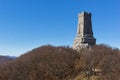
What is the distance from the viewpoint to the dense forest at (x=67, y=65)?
4953 cm

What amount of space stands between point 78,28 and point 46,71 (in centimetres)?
1725

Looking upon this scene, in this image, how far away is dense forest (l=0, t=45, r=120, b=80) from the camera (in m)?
49.5

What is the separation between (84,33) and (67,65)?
12.1 metres

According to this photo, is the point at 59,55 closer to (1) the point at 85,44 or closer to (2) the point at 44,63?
(2) the point at 44,63

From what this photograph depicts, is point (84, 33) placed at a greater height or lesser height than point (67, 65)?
greater

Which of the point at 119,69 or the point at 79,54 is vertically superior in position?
the point at 79,54

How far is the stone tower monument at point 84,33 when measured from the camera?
63.2 m

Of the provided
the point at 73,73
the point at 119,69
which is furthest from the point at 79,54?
the point at 119,69

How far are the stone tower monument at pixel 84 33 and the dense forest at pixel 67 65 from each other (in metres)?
3.35

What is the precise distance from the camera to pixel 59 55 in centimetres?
5966

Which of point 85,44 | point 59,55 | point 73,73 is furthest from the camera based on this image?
point 85,44

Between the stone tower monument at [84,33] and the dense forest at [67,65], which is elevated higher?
the stone tower monument at [84,33]

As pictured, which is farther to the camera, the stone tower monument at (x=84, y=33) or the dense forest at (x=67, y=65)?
the stone tower monument at (x=84, y=33)

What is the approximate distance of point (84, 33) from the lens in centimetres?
6328
